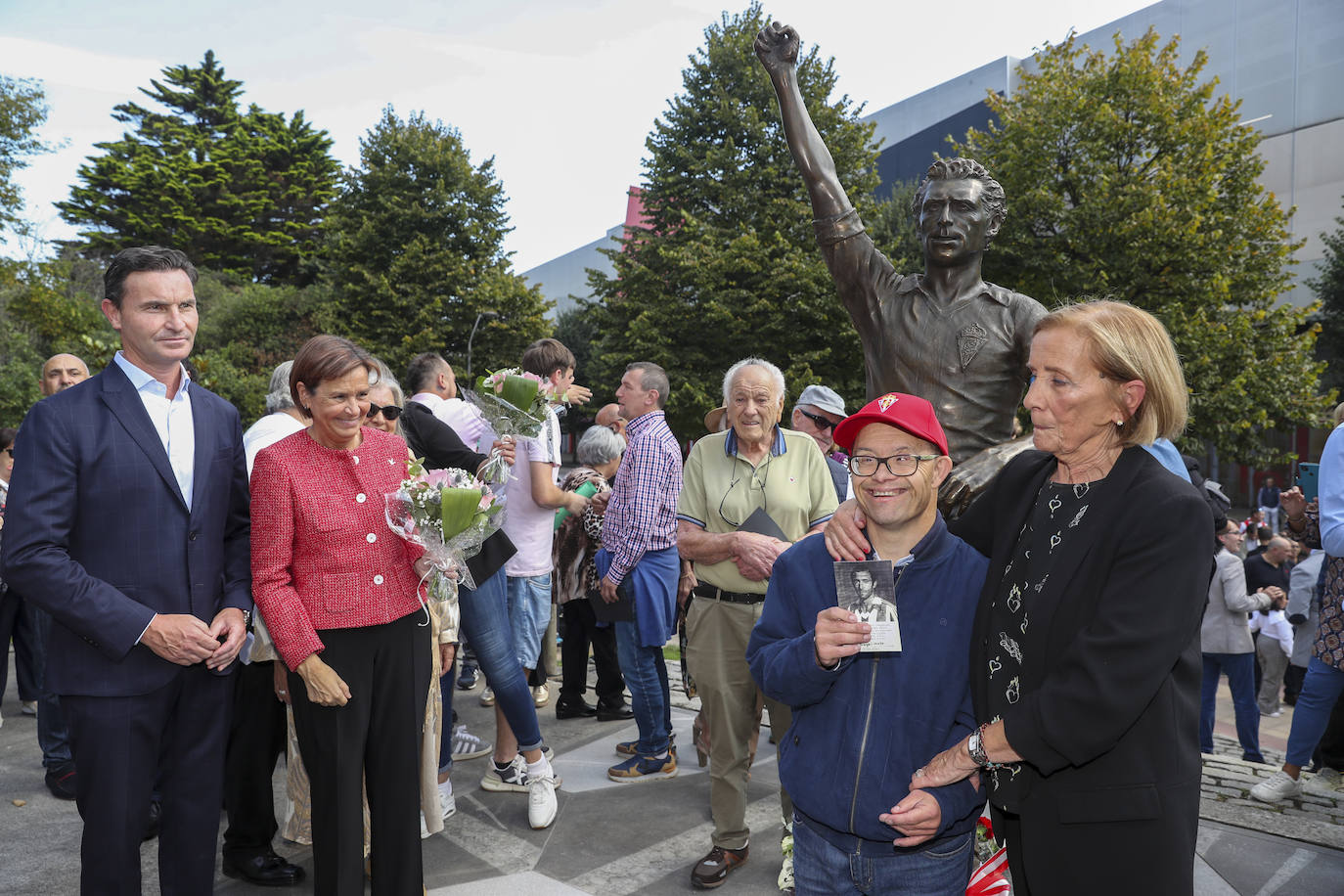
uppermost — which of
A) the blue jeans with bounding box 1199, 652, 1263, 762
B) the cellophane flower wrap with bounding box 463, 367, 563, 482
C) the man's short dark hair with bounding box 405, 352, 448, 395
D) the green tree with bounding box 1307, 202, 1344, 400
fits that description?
the green tree with bounding box 1307, 202, 1344, 400

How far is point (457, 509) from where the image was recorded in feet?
10.4

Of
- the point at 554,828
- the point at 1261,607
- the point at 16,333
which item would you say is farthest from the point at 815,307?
the point at 16,333

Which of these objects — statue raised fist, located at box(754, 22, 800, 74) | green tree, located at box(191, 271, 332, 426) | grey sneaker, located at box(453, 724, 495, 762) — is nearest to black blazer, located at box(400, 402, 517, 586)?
grey sneaker, located at box(453, 724, 495, 762)

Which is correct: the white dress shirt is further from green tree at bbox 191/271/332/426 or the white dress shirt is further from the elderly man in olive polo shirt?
green tree at bbox 191/271/332/426

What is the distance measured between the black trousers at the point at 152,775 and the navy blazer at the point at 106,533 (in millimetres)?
94

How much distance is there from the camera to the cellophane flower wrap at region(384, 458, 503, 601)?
3148 millimetres

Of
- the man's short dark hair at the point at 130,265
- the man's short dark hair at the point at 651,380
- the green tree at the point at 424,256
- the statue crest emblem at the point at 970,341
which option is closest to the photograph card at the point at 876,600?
the statue crest emblem at the point at 970,341

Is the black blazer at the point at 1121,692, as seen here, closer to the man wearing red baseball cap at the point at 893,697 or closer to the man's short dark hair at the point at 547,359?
the man wearing red baseball cap at the point at 893,697

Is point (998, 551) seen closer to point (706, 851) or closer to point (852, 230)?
point (852, 230)

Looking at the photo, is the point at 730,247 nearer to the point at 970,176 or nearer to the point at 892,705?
the point at 970,176

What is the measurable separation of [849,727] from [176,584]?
2234 millimetres

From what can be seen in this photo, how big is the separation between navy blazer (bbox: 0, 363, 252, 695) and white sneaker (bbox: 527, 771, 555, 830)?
78.3 inches

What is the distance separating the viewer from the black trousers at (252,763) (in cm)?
387

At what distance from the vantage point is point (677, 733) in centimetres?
606
